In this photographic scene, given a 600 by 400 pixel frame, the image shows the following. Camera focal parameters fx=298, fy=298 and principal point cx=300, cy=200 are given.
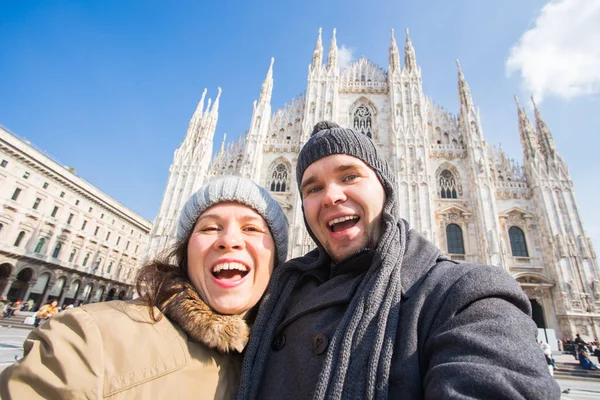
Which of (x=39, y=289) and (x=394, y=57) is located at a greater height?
(x=394, y=57)

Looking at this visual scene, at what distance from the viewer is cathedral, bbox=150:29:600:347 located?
1413 cm

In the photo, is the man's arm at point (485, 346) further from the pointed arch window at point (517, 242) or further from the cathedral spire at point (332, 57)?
the cathedral spire at point (332, 57)

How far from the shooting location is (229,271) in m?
1.67

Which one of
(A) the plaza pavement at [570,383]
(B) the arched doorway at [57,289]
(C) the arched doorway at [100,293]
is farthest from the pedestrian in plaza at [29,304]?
(A) the plaza pavement at [570,383]

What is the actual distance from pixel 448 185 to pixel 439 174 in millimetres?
834

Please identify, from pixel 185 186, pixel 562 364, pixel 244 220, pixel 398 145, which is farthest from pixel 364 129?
pixel 244 220

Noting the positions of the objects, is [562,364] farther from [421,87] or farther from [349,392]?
[421,87]

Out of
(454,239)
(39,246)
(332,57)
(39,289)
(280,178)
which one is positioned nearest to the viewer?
(454,239)

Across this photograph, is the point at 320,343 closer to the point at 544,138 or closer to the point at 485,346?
the point at 485,346

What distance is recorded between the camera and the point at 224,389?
4.36 feet

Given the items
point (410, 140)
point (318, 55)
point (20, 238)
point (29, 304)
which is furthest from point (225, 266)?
point (20, 238)

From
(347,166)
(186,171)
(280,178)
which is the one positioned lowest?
(347,166)

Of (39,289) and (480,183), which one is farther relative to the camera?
(39,289)

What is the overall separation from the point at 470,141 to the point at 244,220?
740 inches
